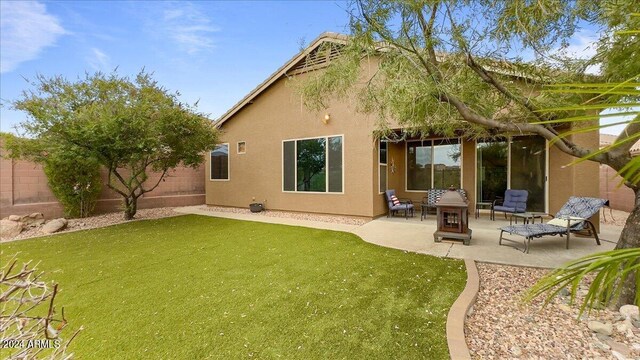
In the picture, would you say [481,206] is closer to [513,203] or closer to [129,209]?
[513,203]

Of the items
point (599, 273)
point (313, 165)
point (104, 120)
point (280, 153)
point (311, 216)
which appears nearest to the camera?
point (599, 273)

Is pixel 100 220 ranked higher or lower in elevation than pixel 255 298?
higher

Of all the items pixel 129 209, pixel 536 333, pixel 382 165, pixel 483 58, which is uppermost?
pixel 483 58

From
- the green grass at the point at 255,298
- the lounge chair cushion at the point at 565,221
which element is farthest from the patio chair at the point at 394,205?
the lounge chair cushion at the point at 565,221

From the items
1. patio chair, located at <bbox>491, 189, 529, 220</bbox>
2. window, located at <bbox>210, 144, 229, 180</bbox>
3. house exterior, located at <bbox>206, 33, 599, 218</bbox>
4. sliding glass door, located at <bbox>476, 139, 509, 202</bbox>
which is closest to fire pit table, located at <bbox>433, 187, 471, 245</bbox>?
house exterior, located at <bbox>206, 33, 599, 218</bbox>

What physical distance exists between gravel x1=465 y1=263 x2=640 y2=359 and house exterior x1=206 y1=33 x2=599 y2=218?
480 centimetres

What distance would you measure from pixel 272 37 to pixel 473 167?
309 inches

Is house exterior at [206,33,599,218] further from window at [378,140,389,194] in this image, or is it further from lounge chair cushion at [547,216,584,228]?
lounge chair cushion at [547,216,584,228]

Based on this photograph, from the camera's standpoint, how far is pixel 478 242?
21.1ft

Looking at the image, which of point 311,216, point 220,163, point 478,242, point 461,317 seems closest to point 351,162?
point 311,216

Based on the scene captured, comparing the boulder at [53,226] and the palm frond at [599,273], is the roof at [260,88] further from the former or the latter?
the palm frond at [599,273]

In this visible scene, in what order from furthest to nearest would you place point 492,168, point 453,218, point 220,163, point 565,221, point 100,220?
1. point 220,163
2. point 100,220
3. point 492,168
4. point 453,218
5. point 565,221

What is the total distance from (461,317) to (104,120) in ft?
30.0

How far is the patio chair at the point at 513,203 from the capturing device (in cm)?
832
